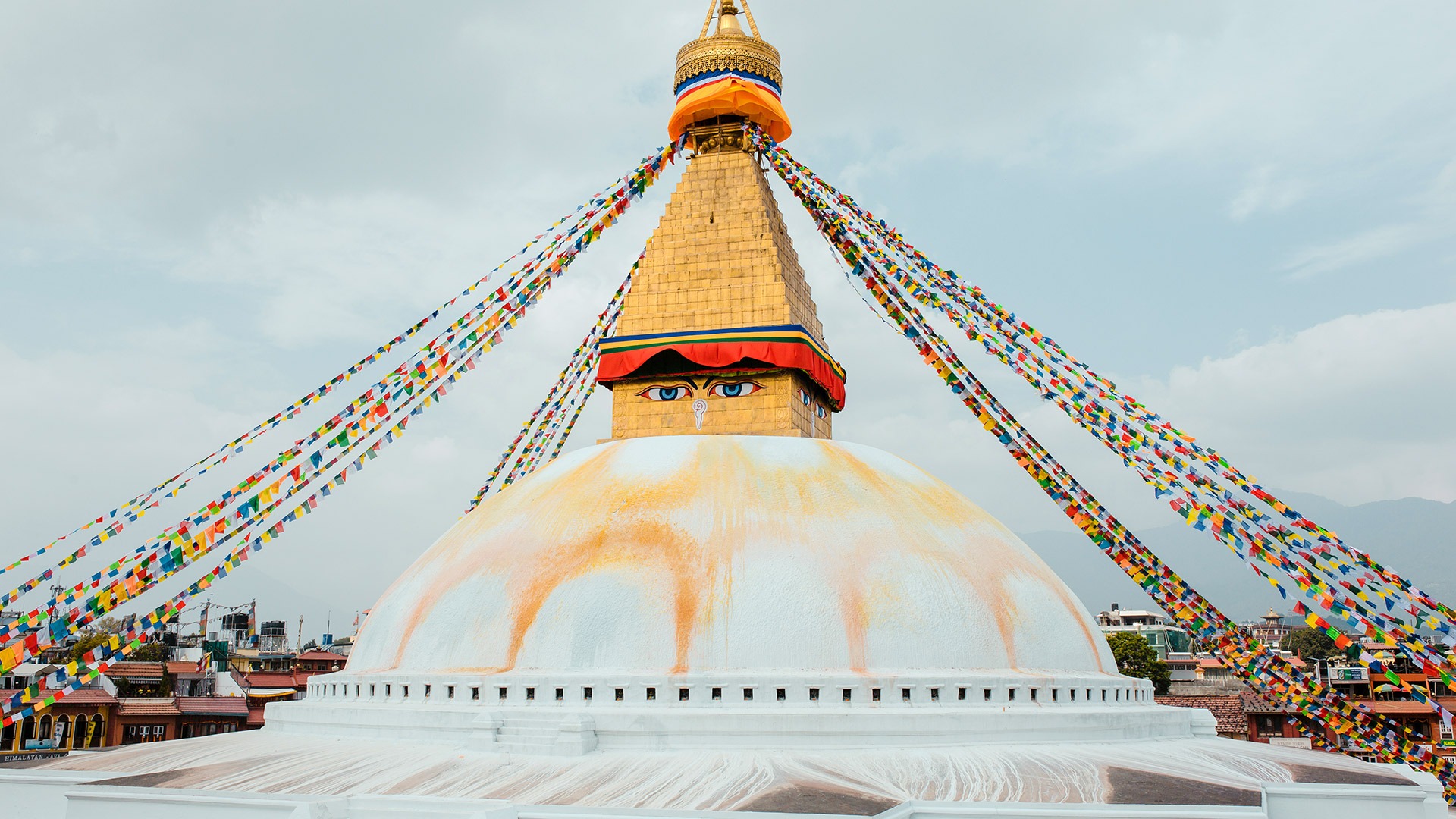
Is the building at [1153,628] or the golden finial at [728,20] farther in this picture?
the building at [1153,628]

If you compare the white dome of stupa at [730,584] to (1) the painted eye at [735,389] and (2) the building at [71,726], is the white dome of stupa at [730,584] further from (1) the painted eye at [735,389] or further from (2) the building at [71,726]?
(2) the building at [71,726]

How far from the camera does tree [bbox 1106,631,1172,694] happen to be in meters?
29.6

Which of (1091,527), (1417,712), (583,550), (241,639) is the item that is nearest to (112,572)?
(583,550)

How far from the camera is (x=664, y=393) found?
12383 millimetres

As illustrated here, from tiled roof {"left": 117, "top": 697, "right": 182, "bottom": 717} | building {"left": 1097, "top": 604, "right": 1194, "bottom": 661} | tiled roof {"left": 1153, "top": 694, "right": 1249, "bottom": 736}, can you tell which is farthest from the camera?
building {"left": 1097, "top": 604, "right": 1194, "bottom": 661}

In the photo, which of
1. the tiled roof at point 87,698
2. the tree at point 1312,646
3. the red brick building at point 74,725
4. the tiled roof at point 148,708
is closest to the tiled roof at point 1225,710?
the tiled roof at point 148,708

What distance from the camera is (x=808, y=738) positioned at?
8.39 m

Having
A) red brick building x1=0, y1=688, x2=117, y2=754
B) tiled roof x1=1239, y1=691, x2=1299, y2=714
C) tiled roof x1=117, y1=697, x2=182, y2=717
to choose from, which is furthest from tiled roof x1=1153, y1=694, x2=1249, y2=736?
red brick building x1=0, y1=688, x2=117, y2=754

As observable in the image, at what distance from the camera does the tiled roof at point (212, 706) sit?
24.6 meters

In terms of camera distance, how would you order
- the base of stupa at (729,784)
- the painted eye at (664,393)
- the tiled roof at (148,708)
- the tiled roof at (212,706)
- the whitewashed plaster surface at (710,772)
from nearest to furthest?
the base of stupa at (729,784) < the whitewashed plaster surface at (710,772) < the painted eye at (664,393) < the tiled roof at (148,708) < the tiled roof at (212,706)

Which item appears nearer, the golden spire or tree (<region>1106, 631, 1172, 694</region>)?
the golden spire

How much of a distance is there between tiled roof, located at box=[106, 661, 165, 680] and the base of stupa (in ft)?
76.9

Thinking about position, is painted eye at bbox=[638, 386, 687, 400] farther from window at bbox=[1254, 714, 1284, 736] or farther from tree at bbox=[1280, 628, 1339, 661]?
tree at bbox=[1280, 628, 1339, 661]

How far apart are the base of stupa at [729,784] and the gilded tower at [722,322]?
470 cm
